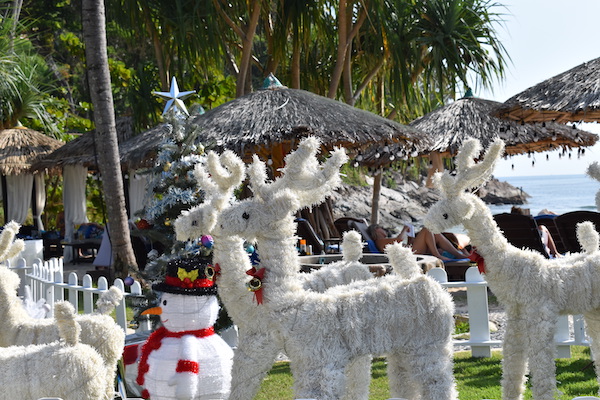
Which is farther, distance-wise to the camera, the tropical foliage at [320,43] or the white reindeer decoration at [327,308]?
the tropical foliage at [320,43]

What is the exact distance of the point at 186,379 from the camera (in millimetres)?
3689

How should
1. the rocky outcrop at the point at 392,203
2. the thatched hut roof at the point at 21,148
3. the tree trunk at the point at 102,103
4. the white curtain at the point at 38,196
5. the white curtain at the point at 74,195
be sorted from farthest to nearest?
the rocky outcrop at the point at 392,203 < the white curtain at the point at 38,196 < the white curtain at the point at 74,195 < the thatched hut roof at the point at 21,148 < the tree trunk at the point at 102,103

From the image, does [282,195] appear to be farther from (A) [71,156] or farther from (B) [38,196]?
(B) [38,196]

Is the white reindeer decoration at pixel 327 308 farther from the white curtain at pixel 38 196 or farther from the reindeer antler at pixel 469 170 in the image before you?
the white curtain at pixel 38 196

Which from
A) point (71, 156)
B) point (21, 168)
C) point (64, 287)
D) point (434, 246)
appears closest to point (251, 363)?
point (64, 287)

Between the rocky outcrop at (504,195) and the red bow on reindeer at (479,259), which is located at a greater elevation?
the rocky outcrop at (504,195)

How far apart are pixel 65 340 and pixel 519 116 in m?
8.45

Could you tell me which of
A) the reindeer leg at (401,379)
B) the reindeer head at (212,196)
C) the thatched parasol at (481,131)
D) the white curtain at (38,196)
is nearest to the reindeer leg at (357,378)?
the reindeer leg at (401,379)

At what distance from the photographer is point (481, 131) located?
1376cm

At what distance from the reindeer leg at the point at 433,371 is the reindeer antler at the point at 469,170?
0.77 m

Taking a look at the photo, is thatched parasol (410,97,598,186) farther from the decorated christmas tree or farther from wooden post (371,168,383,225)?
the decorated christmas tree

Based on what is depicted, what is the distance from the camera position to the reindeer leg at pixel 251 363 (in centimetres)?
312

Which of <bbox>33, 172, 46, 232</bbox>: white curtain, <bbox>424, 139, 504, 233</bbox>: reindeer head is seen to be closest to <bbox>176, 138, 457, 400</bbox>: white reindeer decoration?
<bbox>424, 139, 504, 233</bbox>: reindeer head

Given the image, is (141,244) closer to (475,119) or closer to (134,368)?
(475,119)
